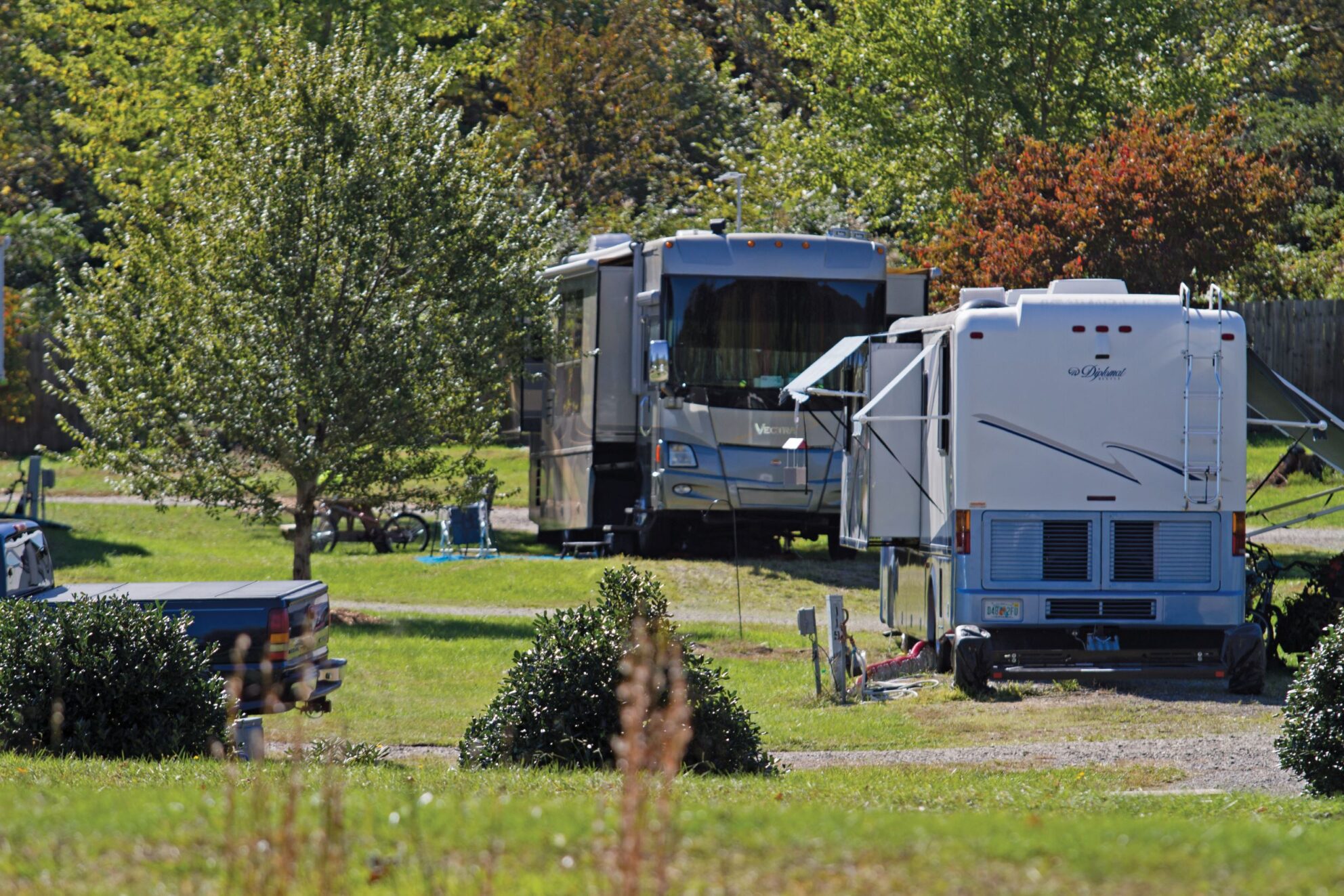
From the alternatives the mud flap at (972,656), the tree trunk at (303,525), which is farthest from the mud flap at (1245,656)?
the tree trunk at (303,525)

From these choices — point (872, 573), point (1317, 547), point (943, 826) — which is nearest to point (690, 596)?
point (872, 573)

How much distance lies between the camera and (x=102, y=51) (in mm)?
37094

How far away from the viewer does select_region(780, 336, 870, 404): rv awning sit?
14242 millimetres

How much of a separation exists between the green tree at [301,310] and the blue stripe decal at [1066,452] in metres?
7.38

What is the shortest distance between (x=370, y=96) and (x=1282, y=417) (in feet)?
33.6

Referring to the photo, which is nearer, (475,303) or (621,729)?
(621,729)

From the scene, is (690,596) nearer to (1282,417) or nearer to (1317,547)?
(1282,417)

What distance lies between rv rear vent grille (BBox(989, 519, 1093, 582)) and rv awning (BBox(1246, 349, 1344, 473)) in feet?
6.90

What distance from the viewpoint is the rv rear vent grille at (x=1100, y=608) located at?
13.3 meters

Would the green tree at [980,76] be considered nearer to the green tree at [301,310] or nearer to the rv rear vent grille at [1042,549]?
the green tree at [301,310]

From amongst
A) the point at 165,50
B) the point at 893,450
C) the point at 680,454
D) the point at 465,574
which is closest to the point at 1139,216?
the point at 680,454

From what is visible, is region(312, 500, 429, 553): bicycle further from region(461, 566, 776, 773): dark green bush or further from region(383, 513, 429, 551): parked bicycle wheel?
region(461, 566, 776, 773): dark green bush

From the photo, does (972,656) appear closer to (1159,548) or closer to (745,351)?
(1159,548)

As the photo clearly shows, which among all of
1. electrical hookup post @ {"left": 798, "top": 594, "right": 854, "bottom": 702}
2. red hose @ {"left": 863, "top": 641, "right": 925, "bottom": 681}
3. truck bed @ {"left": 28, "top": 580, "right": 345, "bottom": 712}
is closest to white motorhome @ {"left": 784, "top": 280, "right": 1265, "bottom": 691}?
electrical hookup post @ {"left": 798, "top": 594, "right": 854, "bottom": 702}
